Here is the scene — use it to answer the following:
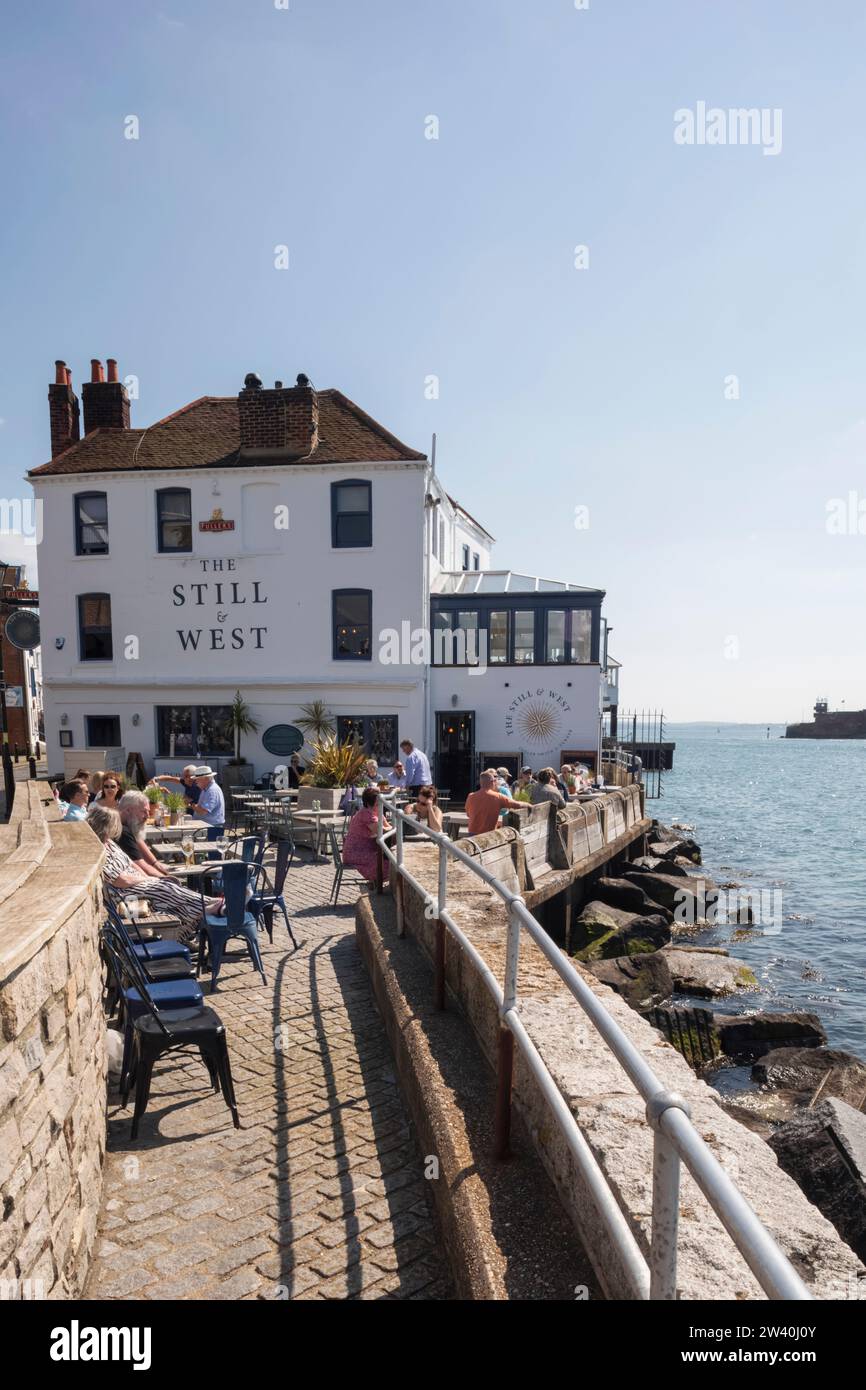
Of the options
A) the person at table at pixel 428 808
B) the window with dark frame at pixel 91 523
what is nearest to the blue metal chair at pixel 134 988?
the person at table at pixel 428 808

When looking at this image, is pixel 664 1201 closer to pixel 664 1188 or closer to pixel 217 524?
Result: pixel 664 1188

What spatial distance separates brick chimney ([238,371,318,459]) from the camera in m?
22.0

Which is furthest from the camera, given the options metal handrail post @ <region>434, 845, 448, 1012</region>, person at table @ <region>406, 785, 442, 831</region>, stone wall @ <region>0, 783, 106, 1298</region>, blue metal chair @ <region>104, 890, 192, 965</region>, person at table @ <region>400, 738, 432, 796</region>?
person at table @ <region>400, 738, 432, 796</region>

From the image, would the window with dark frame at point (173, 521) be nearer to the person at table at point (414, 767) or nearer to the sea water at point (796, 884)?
the person at table at point (414, 767)

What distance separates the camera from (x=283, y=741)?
71.9 feet

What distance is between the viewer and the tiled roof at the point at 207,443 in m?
21.9

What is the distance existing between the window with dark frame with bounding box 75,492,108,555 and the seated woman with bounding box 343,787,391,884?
16.6 m

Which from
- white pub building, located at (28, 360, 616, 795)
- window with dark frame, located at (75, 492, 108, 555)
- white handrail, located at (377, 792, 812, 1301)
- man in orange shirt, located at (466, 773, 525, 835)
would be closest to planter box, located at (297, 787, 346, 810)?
man in orange shirt, located at (466, 773, 525, 835)

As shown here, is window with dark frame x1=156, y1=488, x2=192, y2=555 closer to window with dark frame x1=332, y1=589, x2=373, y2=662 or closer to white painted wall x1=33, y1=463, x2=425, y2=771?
white painted wall x1=33, y1=463, x2=425, y2=771

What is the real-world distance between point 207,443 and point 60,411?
16.5 ft

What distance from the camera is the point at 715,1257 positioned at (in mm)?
2412

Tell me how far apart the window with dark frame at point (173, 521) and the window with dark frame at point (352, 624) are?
454cm

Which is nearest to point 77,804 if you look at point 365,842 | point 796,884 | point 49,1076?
point 365,842
